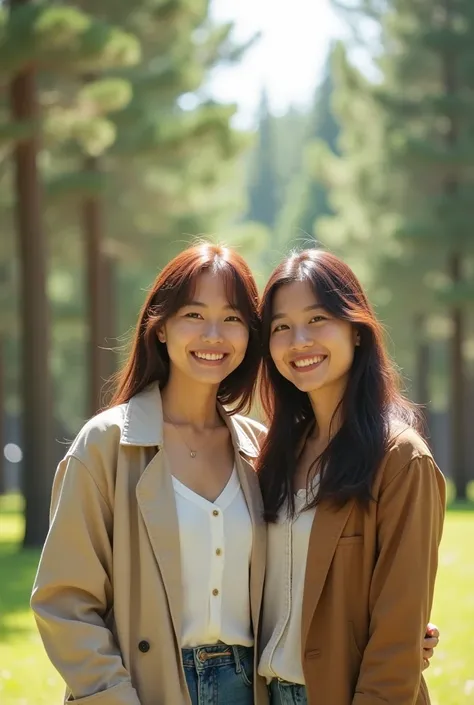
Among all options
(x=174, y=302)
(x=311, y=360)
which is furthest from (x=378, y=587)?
(x=174, y=302)

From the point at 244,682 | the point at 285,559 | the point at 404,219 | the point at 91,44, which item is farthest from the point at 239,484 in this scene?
the point at 404,219

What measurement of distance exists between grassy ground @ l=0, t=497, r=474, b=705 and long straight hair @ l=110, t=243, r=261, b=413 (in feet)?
10.00

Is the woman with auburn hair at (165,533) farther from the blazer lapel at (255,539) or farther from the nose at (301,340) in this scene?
the nose at (301,340)

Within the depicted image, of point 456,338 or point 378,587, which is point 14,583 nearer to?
point 378,587

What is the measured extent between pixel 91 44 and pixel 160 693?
29.1 ft

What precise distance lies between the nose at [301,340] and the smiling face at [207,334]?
0.21 metres

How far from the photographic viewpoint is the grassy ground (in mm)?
6016

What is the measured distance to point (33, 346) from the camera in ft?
41.0

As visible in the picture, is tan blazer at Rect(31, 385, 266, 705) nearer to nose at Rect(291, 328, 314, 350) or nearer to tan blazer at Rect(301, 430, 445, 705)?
tan blazer at Rect(301, 430, 445, 705)

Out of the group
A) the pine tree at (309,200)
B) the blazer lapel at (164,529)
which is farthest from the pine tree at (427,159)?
the blazer lapel at (164,529)

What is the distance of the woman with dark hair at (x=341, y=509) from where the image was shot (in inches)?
116

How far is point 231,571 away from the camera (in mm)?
3232

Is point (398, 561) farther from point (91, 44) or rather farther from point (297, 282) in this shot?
point (91, 44)

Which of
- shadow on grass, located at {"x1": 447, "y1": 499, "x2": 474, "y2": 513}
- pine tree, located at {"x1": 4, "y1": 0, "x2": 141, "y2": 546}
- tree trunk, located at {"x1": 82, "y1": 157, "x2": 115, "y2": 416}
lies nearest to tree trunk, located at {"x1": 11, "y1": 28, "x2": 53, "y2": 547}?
pine tree, located at {"x1": 4, "y1": 0, "x2": 141, "y2": 546}
